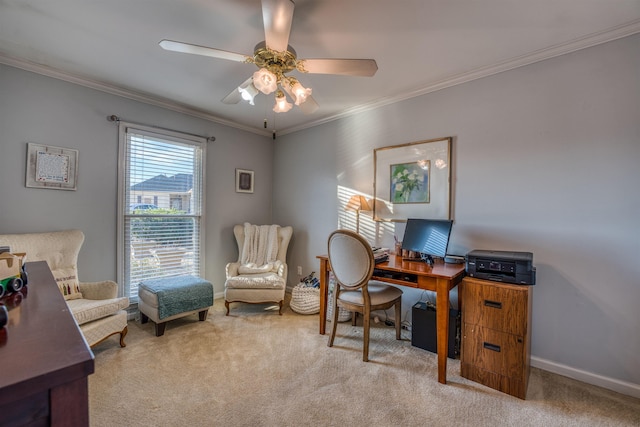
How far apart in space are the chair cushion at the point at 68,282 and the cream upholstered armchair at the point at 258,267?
130cm

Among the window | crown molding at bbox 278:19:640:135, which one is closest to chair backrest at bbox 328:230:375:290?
crown molding at bbox 278:19:640:135

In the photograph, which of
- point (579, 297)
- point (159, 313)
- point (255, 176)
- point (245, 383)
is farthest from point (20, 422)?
point (255, 176)

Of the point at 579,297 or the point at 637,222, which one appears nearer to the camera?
the point at 637,222

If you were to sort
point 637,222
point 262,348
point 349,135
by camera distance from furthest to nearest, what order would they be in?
1. point 349,135
2. point 262,348
3. point 637,222

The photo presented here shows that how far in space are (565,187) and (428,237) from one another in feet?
3.42

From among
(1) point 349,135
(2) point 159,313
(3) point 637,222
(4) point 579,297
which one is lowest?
(2) point 159,313

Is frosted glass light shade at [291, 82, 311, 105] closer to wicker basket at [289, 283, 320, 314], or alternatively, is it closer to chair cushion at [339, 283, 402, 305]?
chair cushion at [339, 283, 402, 305]

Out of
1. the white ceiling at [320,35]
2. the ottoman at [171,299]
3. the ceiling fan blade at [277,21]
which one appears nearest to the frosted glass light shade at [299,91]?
the ceiling fan blade at [277,21]

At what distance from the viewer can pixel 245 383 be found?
78.1 inches

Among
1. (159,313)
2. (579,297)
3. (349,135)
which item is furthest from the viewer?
(349,135)

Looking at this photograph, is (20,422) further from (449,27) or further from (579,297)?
(579,297)

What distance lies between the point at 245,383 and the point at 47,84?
3.09 m

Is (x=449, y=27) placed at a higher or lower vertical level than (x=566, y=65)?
higher

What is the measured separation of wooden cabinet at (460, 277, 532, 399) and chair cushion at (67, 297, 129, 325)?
2.74 m
